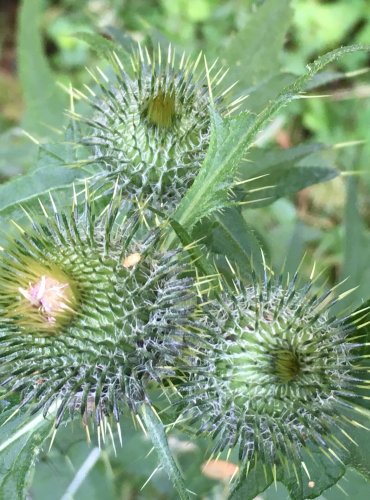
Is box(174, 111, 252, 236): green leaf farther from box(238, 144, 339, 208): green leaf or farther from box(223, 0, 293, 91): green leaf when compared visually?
box(223, 0, 293, 91): green leaf

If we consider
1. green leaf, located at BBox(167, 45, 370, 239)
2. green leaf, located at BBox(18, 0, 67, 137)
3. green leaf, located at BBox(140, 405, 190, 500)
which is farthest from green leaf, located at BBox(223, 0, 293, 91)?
green leaf, located at BBox(140, 405, 190, 500)

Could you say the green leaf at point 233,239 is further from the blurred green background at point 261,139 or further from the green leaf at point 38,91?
the green leaf at point 38,91

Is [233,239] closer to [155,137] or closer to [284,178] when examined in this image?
[155,137]

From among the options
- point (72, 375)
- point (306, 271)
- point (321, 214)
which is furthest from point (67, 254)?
point (321, 214)

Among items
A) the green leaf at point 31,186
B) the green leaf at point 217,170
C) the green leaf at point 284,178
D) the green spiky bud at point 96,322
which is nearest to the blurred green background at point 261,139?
the green leaf at point 284,178

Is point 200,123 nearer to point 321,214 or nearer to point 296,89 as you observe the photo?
point 296,89
